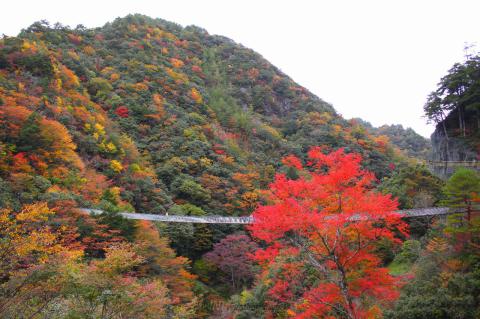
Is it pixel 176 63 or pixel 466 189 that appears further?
pixel 176 63

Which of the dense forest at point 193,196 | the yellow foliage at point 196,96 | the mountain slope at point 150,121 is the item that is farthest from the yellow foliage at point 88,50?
the yellow foliage at point 196,96

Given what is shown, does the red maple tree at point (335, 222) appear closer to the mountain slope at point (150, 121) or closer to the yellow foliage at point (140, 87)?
the mountain slope at point (150, 121)

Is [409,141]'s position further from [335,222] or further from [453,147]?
[335,222]

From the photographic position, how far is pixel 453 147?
76.3 ft

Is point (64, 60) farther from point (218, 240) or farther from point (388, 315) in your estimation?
point (388, 315)

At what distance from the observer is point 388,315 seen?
31.4 feet

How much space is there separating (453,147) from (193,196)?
17.9 metres

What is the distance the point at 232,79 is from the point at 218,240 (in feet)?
117

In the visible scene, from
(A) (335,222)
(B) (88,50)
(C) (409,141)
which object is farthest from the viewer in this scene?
(C) (409,141)

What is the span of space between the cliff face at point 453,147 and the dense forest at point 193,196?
1.57 meters

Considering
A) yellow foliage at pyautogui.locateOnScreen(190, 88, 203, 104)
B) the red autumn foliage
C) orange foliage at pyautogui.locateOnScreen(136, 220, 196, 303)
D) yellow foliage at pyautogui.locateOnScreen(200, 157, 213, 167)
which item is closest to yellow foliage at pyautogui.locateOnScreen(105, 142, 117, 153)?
yellow foliage at pyautogui.locateOnScreen(200, 157, 213, 167)

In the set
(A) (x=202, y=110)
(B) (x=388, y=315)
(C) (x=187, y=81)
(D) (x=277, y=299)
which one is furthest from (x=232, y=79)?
(B) (x=388, y=315)

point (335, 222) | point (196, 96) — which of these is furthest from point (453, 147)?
point (196, 96)

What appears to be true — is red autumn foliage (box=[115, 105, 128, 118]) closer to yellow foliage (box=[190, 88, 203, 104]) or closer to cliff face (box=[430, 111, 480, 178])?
yellow foliage (box=[190, 88, 203, 104])
